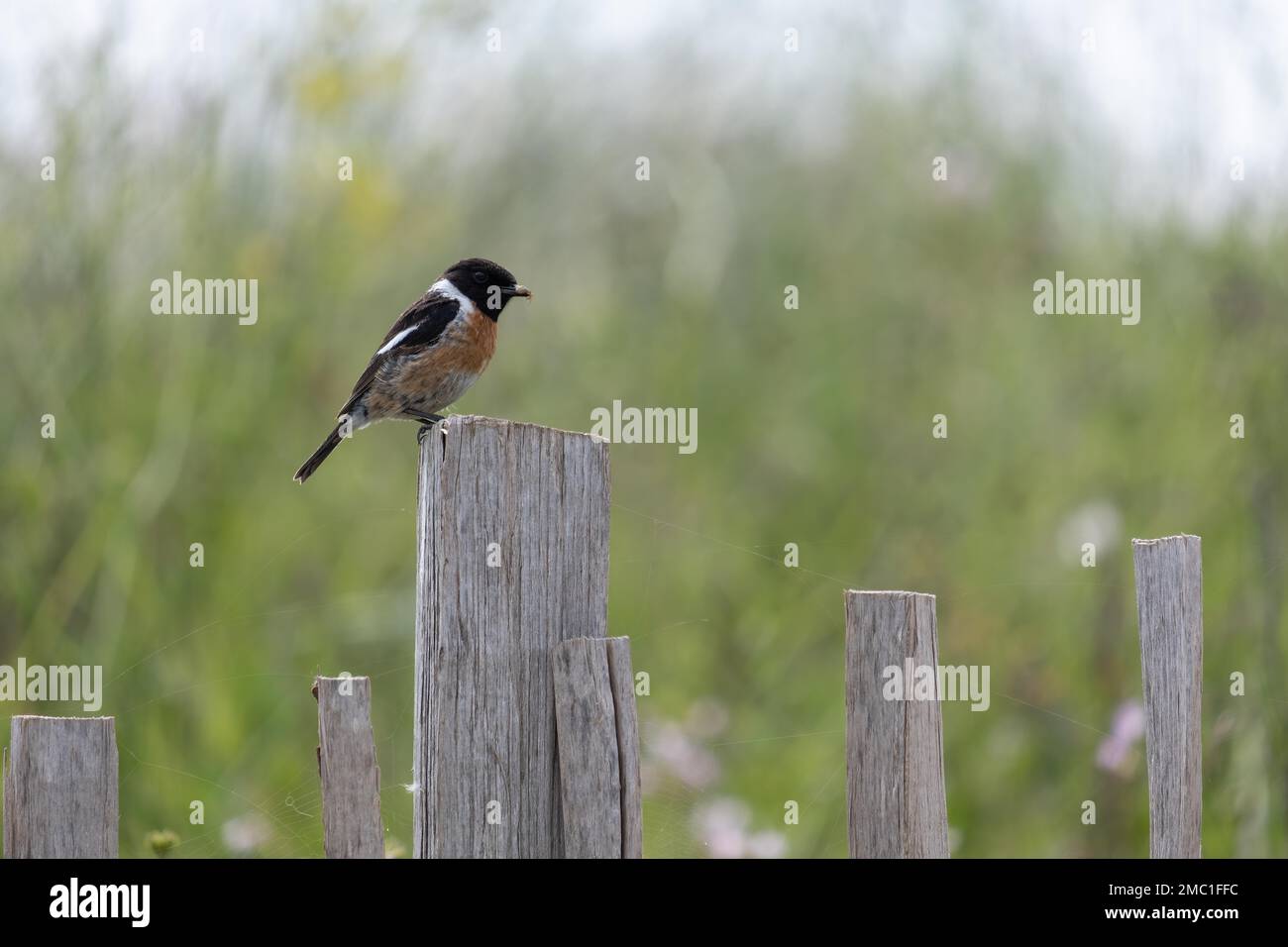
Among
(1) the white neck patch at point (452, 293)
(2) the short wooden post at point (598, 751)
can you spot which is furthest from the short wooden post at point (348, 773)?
Result: (1) the white neck patch at point (452, 293)

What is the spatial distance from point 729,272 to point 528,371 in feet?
4.66

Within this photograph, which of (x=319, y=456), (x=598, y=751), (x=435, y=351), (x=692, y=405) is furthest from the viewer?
(x=692, y=405)

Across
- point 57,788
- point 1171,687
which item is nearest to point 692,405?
point 1171,687

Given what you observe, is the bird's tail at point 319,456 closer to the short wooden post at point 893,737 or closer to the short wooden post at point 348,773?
the short wooden post at point 348,773

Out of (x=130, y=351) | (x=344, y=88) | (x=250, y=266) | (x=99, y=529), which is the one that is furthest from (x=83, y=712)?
(x=344, y=88)

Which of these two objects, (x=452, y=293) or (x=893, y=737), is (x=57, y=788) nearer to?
(x=893, y=737)

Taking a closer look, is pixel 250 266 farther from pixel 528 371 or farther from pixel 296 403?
pixel 528 371

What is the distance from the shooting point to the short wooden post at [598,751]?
2562 mm

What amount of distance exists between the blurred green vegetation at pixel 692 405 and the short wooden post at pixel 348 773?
Answer: 187 cm

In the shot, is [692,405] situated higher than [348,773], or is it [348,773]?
[692,405]

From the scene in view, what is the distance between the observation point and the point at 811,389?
7.68 metres

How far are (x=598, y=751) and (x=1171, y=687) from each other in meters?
1.22

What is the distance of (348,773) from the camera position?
105 inches

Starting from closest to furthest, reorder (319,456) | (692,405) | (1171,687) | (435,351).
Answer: (1171,687), (435,351), (319,456), (692,405)
